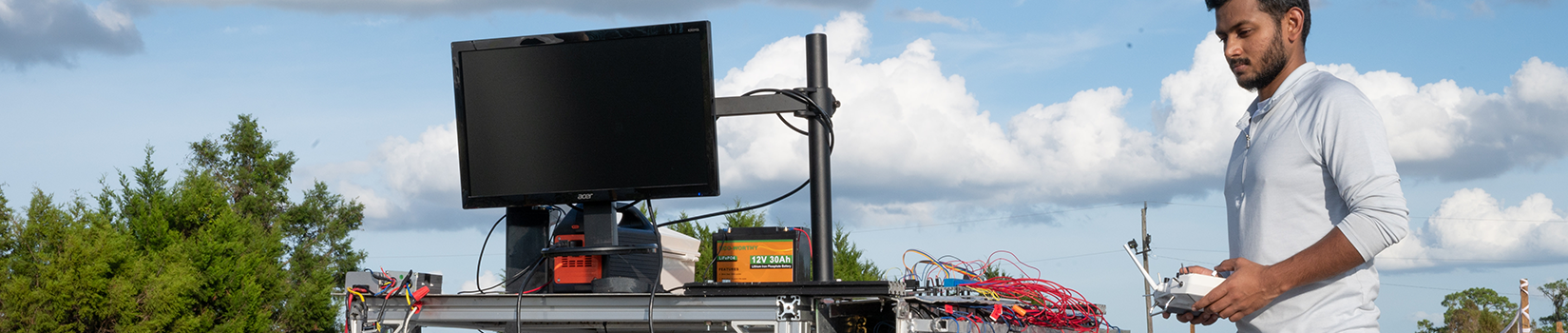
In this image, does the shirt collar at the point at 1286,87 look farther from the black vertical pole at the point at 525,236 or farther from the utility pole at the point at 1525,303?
the utility pole at the point at 1525,303

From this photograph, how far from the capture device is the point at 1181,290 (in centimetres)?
192

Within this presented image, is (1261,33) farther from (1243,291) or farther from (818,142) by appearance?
(818,142)

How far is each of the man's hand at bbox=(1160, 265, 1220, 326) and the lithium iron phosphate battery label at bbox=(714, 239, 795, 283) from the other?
1.80 metres

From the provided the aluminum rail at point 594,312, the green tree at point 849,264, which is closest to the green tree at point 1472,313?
the green tree at point 849,264

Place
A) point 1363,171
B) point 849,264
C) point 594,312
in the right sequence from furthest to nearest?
point 849,264 < point 594,312 < point 1363,171

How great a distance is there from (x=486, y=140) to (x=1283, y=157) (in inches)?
96.8

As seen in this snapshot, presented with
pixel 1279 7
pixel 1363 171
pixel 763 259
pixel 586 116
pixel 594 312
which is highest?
pixel 586 116

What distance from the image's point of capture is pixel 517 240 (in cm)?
380

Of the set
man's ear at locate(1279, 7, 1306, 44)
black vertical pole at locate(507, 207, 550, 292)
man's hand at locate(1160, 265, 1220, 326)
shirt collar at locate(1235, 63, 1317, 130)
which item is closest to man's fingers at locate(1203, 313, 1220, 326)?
man's hand at locate(1160, 265, 1220, 326)

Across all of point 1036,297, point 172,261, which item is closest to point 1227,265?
point 1036,297

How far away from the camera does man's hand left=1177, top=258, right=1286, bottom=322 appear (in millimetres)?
1843

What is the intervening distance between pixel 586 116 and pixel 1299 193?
2.15 m

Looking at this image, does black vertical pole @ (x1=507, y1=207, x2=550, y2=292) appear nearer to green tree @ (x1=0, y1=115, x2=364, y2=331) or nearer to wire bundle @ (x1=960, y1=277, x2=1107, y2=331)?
wire bundle @ (x1=960, y1=277, x2=1107, y2=331)

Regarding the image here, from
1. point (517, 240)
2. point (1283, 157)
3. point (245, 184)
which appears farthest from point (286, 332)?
point (1283, 157)
